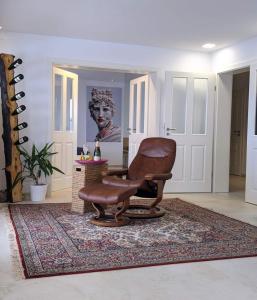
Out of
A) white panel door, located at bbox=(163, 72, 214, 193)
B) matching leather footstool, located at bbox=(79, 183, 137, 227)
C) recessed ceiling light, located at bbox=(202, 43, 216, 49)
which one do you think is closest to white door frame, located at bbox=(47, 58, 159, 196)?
white panel door, located at bbox=(163, 72, 214, 193)

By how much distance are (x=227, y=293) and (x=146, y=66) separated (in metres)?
4.34

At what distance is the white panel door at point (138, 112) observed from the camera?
624cm

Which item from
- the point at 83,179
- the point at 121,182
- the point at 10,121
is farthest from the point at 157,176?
the point at 10,121

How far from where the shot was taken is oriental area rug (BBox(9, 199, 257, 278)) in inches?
107

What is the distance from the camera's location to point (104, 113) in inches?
409

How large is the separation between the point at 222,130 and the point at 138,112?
143 centimetres

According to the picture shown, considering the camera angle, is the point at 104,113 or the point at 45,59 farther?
the point at 104,113

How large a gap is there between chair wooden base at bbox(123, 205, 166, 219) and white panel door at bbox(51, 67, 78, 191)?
1.73 m

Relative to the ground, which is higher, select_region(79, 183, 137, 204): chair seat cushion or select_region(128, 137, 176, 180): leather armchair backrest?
select_region(128, 137, 176, 180): leather armchair backrest

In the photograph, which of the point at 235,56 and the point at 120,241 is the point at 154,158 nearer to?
the point at 120,241

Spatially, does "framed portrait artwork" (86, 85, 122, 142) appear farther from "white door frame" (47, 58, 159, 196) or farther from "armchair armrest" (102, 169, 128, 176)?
"armchair armrest" (102, 169, 128, 176)

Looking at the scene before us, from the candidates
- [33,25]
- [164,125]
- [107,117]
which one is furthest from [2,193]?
[107,117]

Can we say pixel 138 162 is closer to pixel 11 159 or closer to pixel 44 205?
pixel 44 205

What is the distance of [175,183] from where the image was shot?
6113 mm
